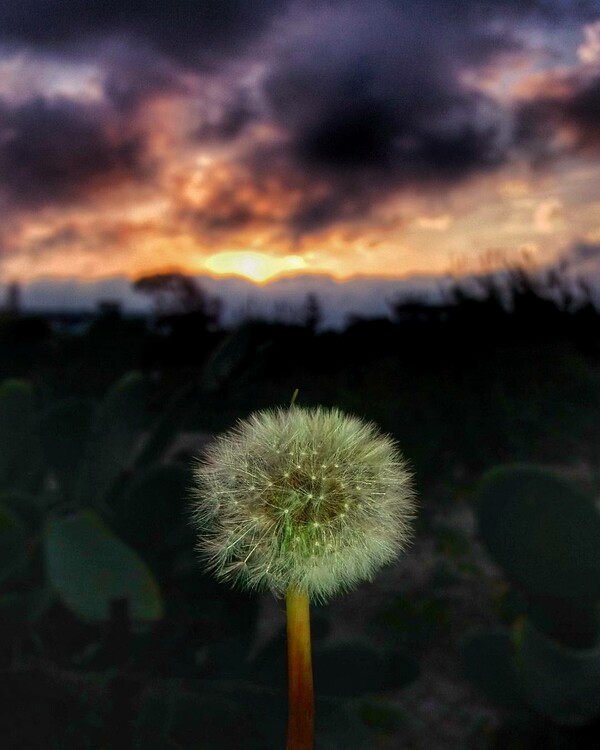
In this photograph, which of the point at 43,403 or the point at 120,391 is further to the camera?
the point at 43,403

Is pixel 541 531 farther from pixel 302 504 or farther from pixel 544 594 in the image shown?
pixel 302 504

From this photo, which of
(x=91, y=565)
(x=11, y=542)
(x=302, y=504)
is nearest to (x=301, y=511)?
(x=302, y=504)

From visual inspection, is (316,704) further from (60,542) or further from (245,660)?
(60,542)

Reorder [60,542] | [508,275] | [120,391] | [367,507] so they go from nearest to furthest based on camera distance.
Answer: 1. [367,507]
2. [60,542]
3. [120,391]
4. [508,275]

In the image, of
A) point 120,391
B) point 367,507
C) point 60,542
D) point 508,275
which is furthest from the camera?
point 508,275

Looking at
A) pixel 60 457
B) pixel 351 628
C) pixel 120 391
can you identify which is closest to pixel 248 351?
pixel 120 391

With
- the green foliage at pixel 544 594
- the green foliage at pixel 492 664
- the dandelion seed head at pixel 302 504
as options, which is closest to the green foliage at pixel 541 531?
the green foliage at pixel 544 594

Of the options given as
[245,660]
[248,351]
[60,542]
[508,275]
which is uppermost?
[508,275]

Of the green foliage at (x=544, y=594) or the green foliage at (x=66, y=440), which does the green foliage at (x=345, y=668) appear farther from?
the green foliage at (x=66, y=440)
